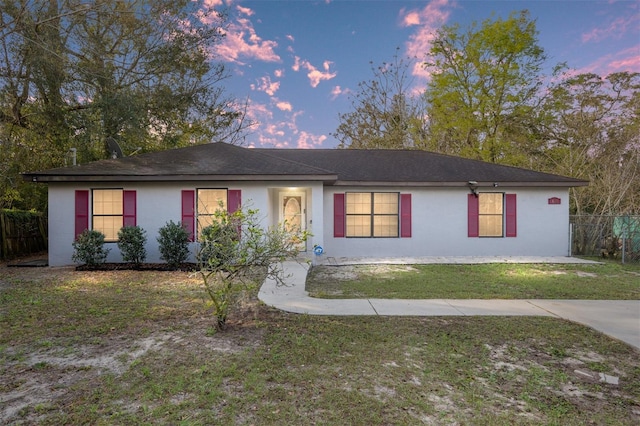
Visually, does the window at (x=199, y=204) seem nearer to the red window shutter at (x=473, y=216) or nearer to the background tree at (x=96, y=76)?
the background tree at (x=96, y=76)

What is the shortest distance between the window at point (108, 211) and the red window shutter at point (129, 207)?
293 mm

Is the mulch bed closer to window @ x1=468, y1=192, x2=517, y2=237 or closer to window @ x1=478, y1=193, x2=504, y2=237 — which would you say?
window @ x1=468, y1=192, x2=517, y2=237

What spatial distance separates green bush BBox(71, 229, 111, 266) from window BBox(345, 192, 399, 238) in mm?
7335

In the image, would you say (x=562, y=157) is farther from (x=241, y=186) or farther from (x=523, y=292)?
(x=241, y=186)

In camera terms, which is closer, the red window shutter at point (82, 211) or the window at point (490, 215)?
the red window shutter at point (82, 211)

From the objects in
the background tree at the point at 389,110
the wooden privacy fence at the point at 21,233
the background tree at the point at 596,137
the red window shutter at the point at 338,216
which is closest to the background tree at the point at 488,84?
the background tree at the point at 596,137

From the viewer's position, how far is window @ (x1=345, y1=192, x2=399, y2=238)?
1142 cm

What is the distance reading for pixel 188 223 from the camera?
9.70 meters

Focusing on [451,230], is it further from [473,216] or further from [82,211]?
[82,211]

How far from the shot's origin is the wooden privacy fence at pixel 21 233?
10.8 m

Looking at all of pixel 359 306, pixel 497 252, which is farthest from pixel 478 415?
pixel 497 252

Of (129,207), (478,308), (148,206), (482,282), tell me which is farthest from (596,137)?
(129,207)

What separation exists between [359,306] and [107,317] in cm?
387

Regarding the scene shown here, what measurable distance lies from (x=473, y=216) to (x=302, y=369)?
381 inches
